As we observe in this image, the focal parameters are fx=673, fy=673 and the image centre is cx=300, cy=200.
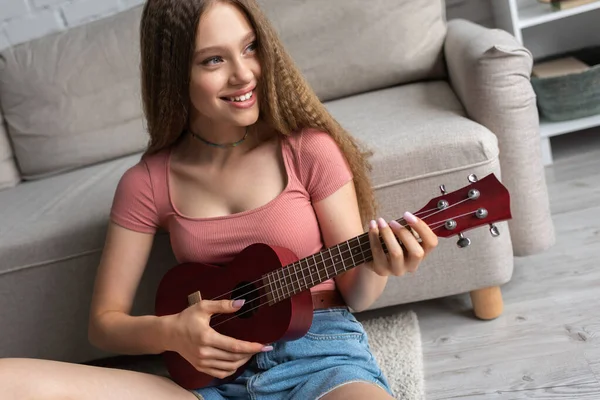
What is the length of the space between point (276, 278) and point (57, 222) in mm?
712

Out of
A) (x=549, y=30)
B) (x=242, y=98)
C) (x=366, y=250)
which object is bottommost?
(x=549, y=30)

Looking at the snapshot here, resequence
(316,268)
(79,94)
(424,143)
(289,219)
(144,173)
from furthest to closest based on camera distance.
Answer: (79,94), (424,143), (144,173), (289,219), (316,268)

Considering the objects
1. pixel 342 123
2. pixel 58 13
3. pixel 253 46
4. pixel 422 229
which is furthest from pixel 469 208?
pixel 58 13

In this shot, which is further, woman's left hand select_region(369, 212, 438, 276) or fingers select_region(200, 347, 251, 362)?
fingers select_region(200, 347, 251, 362)

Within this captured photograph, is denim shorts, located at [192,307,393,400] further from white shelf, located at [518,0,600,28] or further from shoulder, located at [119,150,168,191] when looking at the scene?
white shelf, located at [518,0,600,28]

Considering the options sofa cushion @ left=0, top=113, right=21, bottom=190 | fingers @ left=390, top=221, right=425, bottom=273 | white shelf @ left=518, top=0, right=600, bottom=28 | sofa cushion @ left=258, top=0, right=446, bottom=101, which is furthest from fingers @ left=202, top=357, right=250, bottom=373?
white shelf @ left=518, top=0, right=600, bottom=28

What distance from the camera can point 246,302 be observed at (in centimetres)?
102

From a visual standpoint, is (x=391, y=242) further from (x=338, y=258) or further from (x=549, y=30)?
(x=549, y=30)

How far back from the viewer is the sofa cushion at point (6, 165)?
198 centimetres

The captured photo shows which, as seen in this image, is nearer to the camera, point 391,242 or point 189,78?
→ point 391,242

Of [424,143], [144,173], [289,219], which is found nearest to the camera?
[289,219]

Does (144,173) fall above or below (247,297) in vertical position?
above

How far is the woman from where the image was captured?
981 millimetres

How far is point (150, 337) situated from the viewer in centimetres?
105
